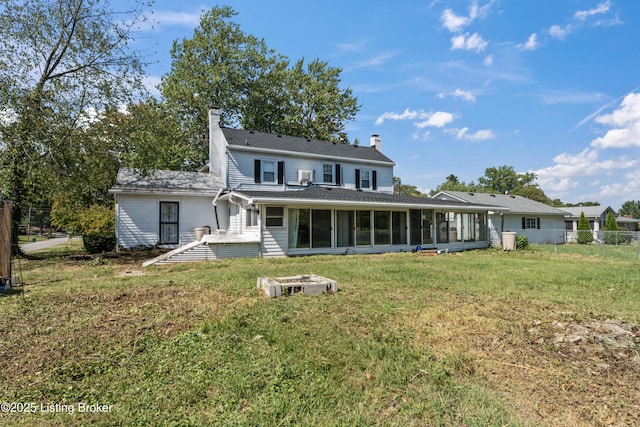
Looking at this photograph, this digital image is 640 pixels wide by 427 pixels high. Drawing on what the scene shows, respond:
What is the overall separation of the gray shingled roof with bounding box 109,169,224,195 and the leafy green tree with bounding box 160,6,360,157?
944 cm

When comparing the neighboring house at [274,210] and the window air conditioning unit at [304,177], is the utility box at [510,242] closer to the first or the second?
the neighboring house at [274,210]

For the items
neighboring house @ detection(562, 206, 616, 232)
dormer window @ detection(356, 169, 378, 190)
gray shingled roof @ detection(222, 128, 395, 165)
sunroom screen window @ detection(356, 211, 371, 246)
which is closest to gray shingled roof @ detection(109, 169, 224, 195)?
gray shingled roof @ detection(222, 128, 395, 165)

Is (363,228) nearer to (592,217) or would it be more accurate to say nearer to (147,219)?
(147,219)

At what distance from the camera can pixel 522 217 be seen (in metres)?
26.8

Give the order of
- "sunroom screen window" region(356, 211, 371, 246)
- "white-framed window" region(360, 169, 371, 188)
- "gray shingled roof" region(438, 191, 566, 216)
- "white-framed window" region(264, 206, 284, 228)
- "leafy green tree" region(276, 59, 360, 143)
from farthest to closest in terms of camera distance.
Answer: "leafy green tree" region(276, 59, 360, 143)
"gray shingled roof" region(438, 191, 566, 216)
"white-framed window" region(360, 169, 371, 188)
"sunroom screen window" region(356, 211, 371, 246)
"white-framed window" region(264, 206, 284, 228)

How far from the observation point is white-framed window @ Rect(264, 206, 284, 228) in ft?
43.0

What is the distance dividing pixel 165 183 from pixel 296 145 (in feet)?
25.9

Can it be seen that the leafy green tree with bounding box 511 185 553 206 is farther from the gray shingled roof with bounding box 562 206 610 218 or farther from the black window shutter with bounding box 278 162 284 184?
the black window shutter with bounding box 278 162 284 184

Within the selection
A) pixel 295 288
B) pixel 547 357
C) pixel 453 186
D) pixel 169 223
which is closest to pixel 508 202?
pixel 169 223

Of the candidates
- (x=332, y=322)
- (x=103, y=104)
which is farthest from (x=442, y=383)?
(x=103, y=104)

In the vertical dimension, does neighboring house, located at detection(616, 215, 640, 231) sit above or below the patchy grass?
above

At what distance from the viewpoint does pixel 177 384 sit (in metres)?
2.89

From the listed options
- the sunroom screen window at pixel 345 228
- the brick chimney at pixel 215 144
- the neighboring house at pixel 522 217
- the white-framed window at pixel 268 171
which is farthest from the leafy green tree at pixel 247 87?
the sunroom screen window at pixel 345 228

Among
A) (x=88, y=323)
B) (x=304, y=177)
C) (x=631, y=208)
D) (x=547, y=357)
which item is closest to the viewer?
(x=547, y=357)
